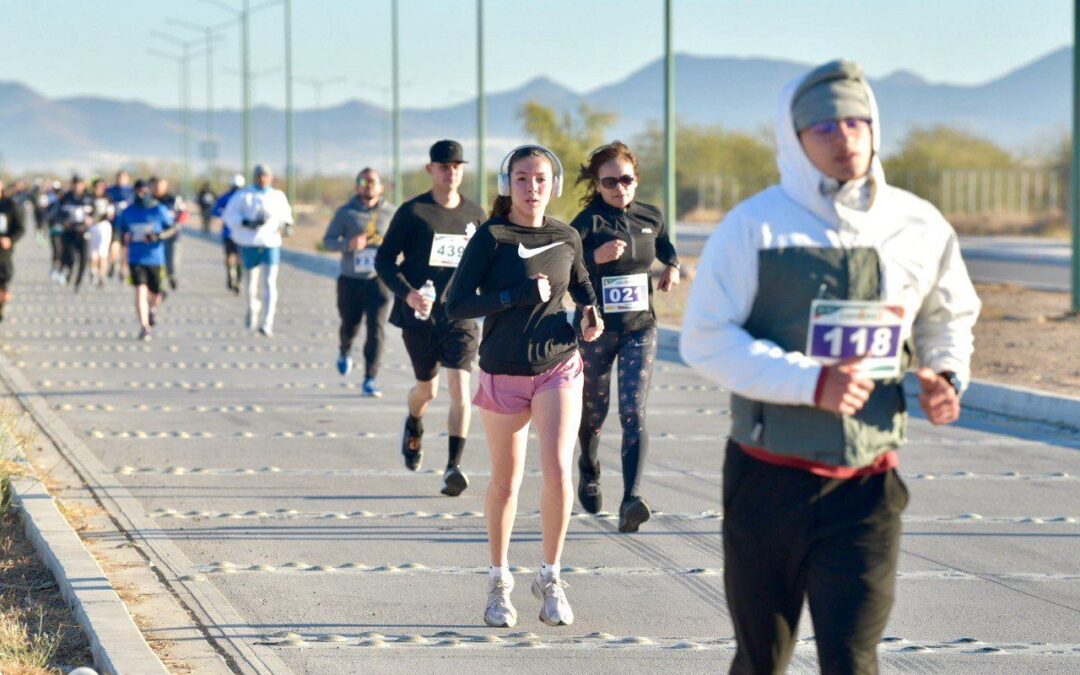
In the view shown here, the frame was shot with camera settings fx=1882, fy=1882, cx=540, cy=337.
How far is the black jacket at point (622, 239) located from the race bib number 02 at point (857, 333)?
Result: 4.63 meters

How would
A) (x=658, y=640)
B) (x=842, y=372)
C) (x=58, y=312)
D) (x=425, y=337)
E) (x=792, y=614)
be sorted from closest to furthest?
(x=842, y=372)
(x=792, y=614)
(x=658, y=640)
(x=425, y=337)
(x=58, y=312)

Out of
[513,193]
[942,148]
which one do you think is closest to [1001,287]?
[513,193]

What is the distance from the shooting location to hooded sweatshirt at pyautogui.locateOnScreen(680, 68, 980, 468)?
4.47 metres

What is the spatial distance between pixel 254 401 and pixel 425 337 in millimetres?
4833

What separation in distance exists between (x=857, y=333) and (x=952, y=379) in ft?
1.02

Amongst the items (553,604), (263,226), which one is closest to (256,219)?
(263,226)

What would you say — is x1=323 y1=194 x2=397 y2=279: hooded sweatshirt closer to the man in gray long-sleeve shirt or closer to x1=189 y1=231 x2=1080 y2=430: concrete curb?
the man in gray long-sleeve shirt

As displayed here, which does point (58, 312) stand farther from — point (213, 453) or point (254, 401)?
point (213, 453)

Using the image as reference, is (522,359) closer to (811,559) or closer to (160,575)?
(160,575)

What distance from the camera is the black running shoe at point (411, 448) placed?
1099cm

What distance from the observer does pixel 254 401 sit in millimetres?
15070

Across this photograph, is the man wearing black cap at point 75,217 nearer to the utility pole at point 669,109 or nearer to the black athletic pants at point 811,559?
the utility pole at point 669,109

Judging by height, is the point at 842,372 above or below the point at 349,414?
above

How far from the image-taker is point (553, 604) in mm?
7109
